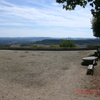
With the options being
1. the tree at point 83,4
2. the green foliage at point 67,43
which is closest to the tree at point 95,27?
the green foliage at point 67,43

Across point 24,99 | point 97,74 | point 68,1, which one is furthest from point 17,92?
point 97,74

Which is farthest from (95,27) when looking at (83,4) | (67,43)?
(83,4)

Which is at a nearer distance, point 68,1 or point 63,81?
point 68,1

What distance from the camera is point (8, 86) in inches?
290

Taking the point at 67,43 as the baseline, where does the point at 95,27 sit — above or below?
above

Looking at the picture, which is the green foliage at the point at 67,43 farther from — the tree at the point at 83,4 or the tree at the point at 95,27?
the tree at the point at 83,4

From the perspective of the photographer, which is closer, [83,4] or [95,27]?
[83,4]

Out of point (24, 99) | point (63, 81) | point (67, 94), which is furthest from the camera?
point (63, 81)

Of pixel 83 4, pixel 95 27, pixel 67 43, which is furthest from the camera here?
pixel 67 43

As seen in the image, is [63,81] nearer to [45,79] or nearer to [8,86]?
[45,79]

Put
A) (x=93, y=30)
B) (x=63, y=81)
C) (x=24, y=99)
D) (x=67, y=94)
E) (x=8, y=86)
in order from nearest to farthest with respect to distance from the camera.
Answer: (x=24, y=99), (x=67, y=94), (x=8, y=86), (x=63, y=81), (x=93, y=30)

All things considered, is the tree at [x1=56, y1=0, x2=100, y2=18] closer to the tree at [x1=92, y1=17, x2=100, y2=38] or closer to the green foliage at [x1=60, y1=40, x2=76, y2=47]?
the tree at [x1=92, y1=17, x2=100, y2=38]

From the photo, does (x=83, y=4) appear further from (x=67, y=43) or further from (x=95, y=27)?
Answer: (x=67, y=43)

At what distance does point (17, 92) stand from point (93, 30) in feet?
55.2
